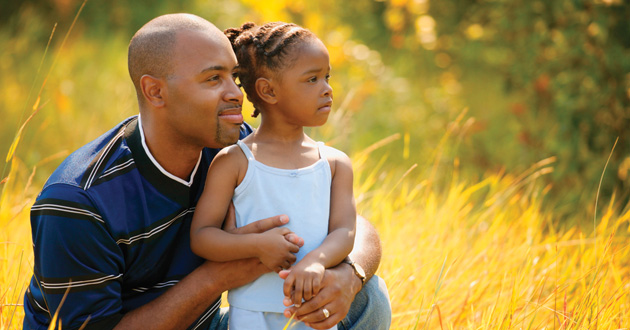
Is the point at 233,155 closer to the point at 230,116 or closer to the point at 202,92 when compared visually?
the point at 230,116

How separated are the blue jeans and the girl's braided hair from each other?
835 millimetres

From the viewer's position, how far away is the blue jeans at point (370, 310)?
2.50m

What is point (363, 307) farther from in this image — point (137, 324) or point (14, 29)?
point (14, 29)

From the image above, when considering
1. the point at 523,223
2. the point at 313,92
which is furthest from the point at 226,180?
the point at 523,223

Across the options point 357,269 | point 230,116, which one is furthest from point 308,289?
point 230,116

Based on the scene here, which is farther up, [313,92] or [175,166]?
[313,92]

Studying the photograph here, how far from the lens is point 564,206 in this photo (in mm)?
4902

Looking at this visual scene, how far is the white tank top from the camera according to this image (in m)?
2.29

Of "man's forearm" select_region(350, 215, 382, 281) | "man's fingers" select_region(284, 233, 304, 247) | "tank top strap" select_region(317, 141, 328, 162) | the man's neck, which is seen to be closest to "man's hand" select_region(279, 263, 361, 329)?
"man's fingers" select_region(284, 233, 304, 247)

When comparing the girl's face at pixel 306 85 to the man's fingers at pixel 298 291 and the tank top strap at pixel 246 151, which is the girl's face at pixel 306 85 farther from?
the man's fingers at pixel 298 291

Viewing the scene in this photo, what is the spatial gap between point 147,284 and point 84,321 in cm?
31

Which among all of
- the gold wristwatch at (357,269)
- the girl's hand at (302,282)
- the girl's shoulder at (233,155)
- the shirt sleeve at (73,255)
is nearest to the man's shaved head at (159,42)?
the girl's shoulder at (233,155)

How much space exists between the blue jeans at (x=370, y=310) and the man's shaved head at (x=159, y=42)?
1.13 metres

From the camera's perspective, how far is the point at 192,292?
2289 mm
